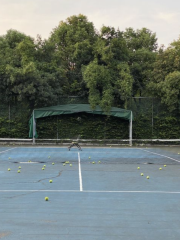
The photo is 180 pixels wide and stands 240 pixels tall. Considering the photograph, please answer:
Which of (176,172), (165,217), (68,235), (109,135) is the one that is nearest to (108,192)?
(165,217)

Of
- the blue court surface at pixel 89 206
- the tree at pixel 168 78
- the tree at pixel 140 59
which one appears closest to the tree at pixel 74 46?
the tree at pixel 140 59

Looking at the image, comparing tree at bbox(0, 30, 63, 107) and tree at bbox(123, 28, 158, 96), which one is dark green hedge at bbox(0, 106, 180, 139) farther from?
tree at bbox(123, 28, 158, 96)

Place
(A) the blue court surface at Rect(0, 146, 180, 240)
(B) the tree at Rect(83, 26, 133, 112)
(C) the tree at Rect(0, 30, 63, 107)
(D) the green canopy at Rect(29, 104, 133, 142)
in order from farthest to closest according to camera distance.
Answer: (B) the tree at Rect(83, 26, 133, 112) < (D) the green canopy at Rect(29, 104, 133, 142) < (C) the tree at Rect(0, 30, 63, 107) < (A) the blue court surface at Rect(0, 146, 180, 240)

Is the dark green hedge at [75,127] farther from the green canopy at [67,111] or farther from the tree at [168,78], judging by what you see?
the tree at [168,78]

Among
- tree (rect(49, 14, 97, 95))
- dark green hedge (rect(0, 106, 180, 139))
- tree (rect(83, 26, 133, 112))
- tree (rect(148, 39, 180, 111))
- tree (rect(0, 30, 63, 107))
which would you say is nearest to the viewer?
tree (rect(0, 30, 63, 107))

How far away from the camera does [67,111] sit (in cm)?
2059

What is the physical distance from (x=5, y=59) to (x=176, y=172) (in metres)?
15.6

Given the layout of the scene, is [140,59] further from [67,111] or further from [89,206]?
[89,206]

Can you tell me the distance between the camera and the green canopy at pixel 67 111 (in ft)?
66.8

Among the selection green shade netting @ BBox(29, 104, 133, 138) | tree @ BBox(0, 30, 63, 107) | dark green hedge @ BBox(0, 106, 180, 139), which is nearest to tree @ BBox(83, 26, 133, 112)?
green shade netting @ BBox(29, 104, 133, 138)

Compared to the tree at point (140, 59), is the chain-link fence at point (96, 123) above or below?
below

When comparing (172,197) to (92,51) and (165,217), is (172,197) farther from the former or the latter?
(92,51)

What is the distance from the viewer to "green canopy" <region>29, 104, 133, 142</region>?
802 inches

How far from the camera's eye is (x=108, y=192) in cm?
635
